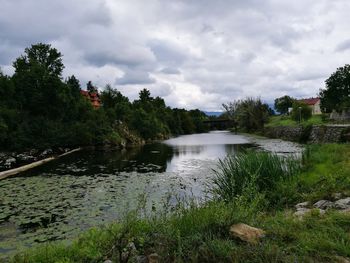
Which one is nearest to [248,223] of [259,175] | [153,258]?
[153,258]

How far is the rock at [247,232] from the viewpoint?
197 inches

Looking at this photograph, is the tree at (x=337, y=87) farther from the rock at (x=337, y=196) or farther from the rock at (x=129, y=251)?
the rock at (x=129, y=251)

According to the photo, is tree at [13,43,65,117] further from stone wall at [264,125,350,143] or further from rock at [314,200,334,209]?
rock at [314,200,334,209]

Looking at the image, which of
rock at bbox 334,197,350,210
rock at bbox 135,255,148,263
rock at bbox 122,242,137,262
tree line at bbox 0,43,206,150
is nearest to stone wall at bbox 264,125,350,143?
rock at bbox 334,197,350,210

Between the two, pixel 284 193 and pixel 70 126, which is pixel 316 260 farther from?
pixel 70 126

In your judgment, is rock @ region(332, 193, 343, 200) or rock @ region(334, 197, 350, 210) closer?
rock @ region(334, 197, 350, 210)

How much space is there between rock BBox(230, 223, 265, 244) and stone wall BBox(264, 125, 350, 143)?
2205 centimetres

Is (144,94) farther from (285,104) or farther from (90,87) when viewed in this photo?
(285,104)

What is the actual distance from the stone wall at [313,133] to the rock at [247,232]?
868 inches

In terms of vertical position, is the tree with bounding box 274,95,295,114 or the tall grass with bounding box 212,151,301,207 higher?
the tree with bounding box 274,95,295,114

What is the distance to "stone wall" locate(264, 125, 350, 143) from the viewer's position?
28141 mm

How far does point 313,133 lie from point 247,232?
37875mm

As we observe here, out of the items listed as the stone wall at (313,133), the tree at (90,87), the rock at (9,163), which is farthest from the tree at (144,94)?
the rock at (9,163)

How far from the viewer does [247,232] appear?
17.0ft
